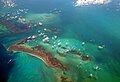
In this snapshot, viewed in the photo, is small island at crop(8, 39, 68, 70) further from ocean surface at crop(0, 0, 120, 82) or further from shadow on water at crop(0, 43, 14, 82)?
shadow on water at crop(0, 43, 14, 82)

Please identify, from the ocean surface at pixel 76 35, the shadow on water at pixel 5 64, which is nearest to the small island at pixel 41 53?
the ocean surface at pixel 76 35

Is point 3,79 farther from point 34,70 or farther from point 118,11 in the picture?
point 118,11

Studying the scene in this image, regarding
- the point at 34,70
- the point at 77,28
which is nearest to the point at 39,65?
the point at 34,70

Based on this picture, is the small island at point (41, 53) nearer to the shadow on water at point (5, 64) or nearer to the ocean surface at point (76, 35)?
the ocean surface at point (76, 35)

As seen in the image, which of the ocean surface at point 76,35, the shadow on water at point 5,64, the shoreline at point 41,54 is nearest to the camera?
the shadow on water at point 5,64

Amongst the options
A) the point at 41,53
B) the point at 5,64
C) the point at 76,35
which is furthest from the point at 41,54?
the point at 76,35

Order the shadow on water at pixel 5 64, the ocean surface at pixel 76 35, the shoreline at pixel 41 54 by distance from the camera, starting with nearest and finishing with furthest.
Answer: the shadow on water at pixel 5 64 < the ocean surface at pixel 76 35 < the shoreline at pixel 41 54
